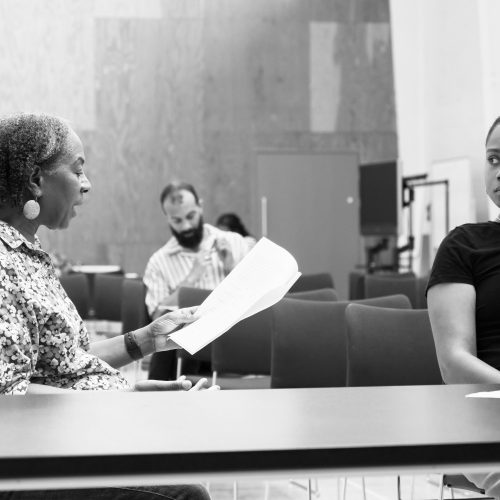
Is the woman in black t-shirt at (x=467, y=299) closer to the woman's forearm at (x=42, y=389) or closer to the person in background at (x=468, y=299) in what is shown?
the person in background at (x=468, y=299)

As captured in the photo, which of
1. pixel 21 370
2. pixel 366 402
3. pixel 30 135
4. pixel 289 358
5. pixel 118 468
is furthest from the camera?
pixel 289 358

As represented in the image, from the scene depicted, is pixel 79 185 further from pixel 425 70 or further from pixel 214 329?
pixel 425 70

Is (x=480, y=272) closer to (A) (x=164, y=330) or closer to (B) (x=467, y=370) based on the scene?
(B) (x=467, y=370)

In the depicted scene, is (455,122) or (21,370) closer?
(21,370)

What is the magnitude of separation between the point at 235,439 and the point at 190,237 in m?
4.55

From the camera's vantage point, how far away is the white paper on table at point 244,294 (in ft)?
6.97

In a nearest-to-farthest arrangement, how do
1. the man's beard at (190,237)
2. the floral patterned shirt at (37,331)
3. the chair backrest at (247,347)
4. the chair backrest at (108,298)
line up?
the floral patterned shirt at (37,331)
the chair backrest at (247,347)
the man's beard at (190,237)
the chair backrest at (108,298)

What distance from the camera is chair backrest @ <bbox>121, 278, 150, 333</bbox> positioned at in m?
5.92

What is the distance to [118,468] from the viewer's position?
4.09ft

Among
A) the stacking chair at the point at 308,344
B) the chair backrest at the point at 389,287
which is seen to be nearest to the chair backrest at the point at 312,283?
the chair backrest at the point at 389,287

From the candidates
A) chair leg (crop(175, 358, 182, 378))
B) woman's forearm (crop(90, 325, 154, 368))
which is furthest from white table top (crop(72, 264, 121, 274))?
woman's forearm (crop(90, 325, 154, 368))

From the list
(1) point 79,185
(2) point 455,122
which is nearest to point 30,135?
(1) point 79,185

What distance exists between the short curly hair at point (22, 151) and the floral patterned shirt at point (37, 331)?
0.08 meters

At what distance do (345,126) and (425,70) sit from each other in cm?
124
